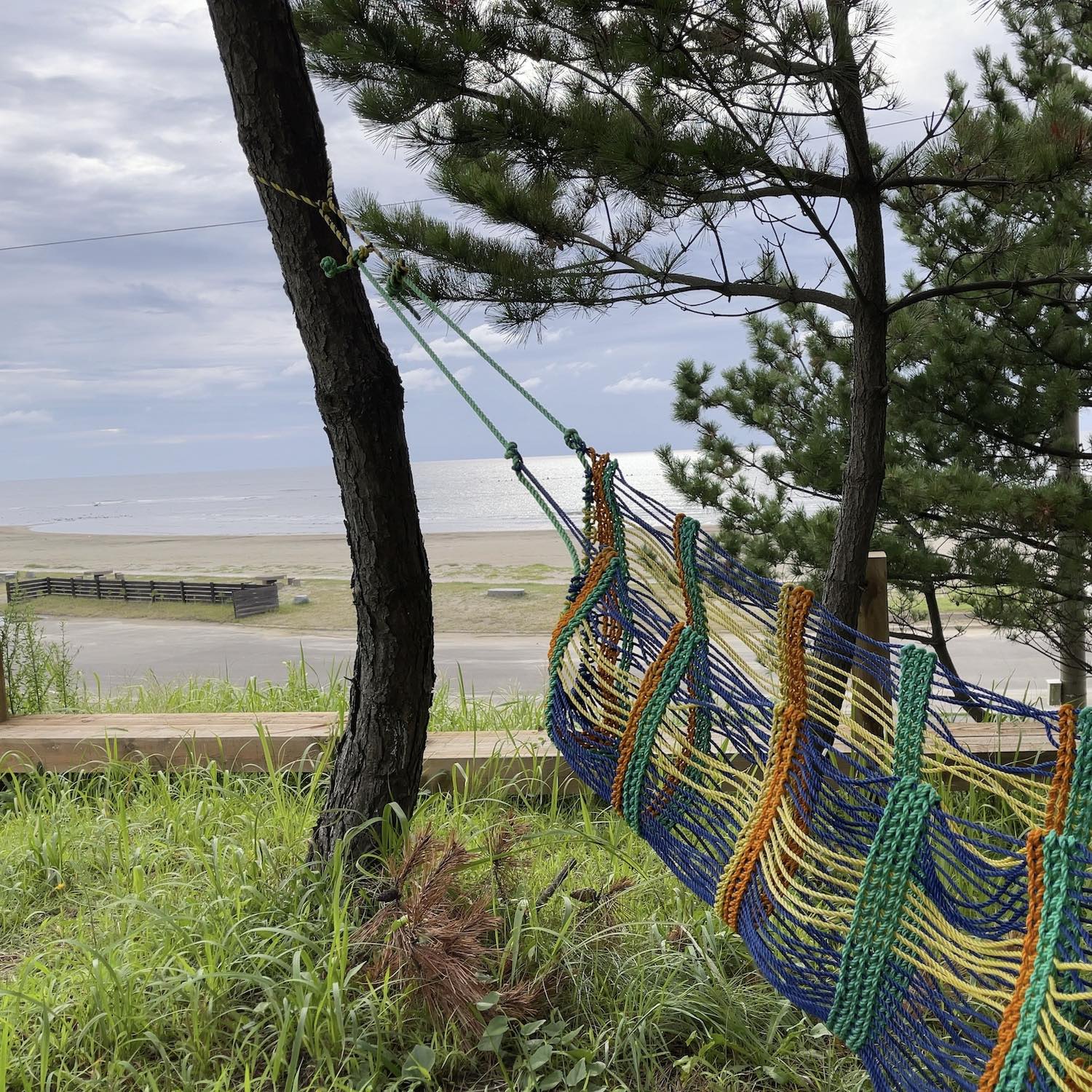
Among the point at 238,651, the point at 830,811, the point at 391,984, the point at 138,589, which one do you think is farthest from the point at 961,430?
the point at 138,589

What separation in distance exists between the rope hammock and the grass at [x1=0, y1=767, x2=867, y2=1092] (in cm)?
26

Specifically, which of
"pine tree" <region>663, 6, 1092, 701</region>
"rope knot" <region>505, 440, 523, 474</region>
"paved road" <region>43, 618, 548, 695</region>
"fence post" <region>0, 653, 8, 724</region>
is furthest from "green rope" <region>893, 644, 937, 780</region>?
"paved road" <region>43, 618, 548, 695</region>

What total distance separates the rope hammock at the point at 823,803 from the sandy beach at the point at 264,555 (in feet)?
37.9

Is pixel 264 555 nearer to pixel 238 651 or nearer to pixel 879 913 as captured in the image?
pixel 238 651

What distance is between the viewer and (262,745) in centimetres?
215

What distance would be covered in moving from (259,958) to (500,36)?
6.26 ft

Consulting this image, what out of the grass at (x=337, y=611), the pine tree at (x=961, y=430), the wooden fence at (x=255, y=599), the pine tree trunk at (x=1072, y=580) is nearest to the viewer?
the pine tree at (x=961, y=430)

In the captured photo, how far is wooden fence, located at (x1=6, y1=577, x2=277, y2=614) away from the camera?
974 centimetres

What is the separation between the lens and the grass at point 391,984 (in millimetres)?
1177

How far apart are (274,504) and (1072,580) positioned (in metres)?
27.8

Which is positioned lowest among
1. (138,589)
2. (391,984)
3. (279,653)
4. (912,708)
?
(279,653)

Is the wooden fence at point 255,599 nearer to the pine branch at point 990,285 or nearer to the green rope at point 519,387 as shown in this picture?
the pine branch at point 990,285

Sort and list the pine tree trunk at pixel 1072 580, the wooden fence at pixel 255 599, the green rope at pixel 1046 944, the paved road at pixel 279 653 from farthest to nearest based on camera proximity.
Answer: the wooden fence at pixel 255 599 → the paved road at pixel 279 653 → the pine tree trunk at pixel 1072 580 → the green rope at pixel 1046 944

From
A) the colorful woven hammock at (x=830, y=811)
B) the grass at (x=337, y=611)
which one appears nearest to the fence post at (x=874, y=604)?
the colorful woven hammock at (x=830, y=811)
